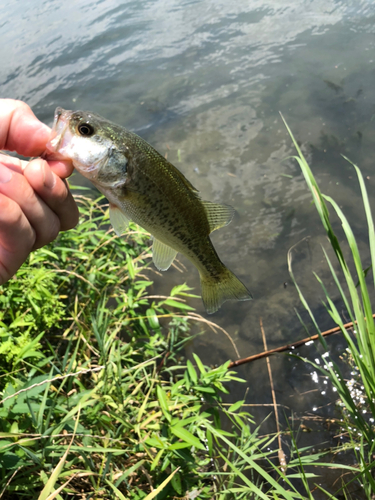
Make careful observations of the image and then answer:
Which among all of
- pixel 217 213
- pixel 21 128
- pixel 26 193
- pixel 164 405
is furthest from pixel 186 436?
pixel 21 128

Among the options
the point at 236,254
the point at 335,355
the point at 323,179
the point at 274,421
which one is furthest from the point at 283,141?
the point at 274,421

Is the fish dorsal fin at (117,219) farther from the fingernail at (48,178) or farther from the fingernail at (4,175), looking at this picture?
the fingernail at (4,175)

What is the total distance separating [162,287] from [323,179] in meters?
3.68

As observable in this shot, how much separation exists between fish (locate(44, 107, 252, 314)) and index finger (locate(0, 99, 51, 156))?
4.7 inches

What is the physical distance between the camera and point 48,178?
1.96m

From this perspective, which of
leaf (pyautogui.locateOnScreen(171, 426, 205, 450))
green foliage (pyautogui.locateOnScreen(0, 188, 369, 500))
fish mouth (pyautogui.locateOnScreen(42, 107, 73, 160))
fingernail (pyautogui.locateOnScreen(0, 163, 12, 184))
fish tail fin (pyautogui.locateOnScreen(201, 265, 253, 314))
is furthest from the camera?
fish tail fin (pyautogui.locateOnScreen(201, 265, 253, 314))

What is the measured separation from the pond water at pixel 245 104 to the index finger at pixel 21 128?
11.5 ft

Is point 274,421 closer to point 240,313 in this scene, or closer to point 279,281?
point 240,313

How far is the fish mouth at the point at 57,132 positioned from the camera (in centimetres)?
203

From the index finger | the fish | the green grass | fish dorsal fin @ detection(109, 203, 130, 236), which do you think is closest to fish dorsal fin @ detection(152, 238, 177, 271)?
the fish

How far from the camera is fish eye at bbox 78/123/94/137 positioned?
2.06 m

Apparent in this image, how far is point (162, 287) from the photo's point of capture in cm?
575

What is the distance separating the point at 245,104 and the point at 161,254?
25.4 feet

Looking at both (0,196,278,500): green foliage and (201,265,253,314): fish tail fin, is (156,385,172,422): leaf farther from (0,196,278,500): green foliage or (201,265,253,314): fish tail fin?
(201,265,253,314): fish tail fin
